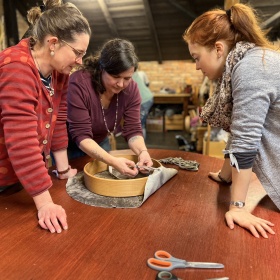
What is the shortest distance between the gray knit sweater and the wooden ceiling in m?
4.77

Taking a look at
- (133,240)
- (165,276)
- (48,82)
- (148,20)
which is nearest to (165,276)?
(165,276)

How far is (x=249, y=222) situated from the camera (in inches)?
33.3

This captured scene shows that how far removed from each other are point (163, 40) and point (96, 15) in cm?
150

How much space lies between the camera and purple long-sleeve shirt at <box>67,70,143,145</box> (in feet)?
4.46

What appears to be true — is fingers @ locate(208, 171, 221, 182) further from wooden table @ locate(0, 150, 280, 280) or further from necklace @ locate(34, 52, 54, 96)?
necklace @ locate(34, 52, 54, 96)

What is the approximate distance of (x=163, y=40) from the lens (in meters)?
6.32

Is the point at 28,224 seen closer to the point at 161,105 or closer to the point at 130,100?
the point at 130,100

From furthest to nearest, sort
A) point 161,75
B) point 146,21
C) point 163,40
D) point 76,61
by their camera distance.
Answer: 1. point 161,75
2. point 163,40
3. point 146,21
4. point 76,61

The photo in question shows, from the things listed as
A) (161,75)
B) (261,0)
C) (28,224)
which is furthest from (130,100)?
(161,75)

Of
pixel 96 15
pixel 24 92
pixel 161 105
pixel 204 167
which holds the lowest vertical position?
pixel 161 105

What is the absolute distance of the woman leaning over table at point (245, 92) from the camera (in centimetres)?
84

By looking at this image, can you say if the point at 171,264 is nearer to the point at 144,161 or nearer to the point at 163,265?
the point at 163,265

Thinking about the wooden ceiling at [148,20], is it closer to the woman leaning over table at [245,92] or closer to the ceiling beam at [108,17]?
the ceiling beam at [108,17]

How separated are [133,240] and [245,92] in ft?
1.72
